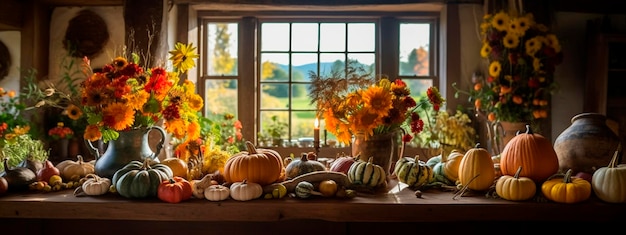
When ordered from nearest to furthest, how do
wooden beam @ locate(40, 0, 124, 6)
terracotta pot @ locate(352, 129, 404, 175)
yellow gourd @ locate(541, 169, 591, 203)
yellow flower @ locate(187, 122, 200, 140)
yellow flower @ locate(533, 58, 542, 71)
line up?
yellow gourd @ locate(541, 169, 591, 203) → terracotta pot @ locate(352, 129, 404, 175) → yellow flower @ locate(187, 122, 200, 140) → yellow flower @ locate(533, 58, 542, 71) → wooden beam @ locate(40, 0, 124, 6)

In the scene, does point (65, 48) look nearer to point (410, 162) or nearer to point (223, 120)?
point (223, 120)

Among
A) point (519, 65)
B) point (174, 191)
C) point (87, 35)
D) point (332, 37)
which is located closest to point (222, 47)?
point (332, 37)

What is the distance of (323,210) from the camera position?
6.57 ft

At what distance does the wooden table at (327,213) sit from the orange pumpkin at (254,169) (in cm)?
14

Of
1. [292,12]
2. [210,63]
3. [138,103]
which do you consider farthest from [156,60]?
[138,103]

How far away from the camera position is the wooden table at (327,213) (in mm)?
1977

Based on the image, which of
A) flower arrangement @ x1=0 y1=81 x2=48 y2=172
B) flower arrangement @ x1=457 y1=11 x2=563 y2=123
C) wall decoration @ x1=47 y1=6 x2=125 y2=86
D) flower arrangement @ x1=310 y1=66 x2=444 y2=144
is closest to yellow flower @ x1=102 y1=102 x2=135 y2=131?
flower arrangement @ x1=310 y1=66 x2=444 y2=144

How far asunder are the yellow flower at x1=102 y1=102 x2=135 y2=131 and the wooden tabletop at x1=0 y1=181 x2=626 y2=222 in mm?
305

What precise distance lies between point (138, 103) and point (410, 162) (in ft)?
3.74

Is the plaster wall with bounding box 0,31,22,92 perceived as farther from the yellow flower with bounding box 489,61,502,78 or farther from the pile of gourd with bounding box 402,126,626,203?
the yellow flower with bounding box 489,61,502,78

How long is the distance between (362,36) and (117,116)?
10.2 feet

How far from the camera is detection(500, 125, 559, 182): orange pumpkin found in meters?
2.13

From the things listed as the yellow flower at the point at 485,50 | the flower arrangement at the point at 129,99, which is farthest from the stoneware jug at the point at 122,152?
the yellow flower at the point at 485,50

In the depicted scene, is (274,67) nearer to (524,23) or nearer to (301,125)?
(301,125)
